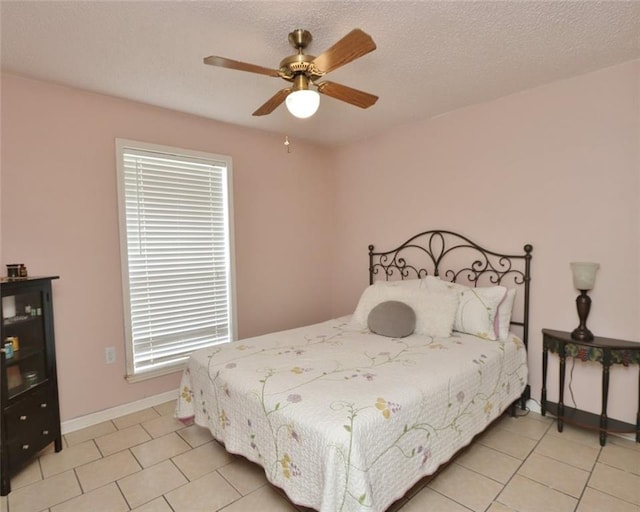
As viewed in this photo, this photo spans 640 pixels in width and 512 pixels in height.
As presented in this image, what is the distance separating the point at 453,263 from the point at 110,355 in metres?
2.96

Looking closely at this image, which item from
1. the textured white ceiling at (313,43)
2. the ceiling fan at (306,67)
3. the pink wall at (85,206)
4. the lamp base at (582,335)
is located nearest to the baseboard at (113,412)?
the pink wall at (85,206)

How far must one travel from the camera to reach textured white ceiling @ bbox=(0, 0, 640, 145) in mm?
1705

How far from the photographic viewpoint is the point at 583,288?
2344mm

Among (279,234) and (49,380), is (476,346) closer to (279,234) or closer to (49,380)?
(279,234)

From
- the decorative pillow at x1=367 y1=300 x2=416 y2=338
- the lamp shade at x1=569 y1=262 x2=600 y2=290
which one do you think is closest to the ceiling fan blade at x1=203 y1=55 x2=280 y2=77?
the decorative pillow at x1=367 y1=300 x2=416 y2=338

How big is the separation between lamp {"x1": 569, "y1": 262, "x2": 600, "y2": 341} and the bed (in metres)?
0.38

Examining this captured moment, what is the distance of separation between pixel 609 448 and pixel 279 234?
311 cm

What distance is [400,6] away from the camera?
5.55 feet

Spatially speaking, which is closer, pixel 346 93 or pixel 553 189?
pixel 346 93

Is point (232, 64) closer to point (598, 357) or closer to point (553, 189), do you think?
point (553, 189)

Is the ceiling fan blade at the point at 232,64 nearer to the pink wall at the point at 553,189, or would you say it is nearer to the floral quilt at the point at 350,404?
the floral quilt at the point at 350,404

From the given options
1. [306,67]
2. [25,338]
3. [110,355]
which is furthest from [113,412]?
[306,67]

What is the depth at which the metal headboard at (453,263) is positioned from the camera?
2.79 metres

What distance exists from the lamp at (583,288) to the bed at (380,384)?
1.26 feet
